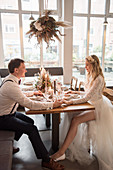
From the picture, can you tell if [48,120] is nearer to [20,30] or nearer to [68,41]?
[68,41]

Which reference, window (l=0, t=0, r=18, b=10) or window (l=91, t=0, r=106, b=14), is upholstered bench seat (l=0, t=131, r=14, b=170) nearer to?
window (l=0, t=0, r=18, b=10)

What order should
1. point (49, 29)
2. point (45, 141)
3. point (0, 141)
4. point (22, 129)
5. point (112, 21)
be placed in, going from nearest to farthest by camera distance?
point (0, 141)
point (22, 129)
point (49, 29)
point (45, 141)
point (112, 21)

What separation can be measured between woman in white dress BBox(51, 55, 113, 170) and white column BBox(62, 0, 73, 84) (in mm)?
2993

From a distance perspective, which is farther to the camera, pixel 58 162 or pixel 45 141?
pixel 45 141

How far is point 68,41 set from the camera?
5.00 m

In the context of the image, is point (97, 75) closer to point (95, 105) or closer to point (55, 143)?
point (95, 105)

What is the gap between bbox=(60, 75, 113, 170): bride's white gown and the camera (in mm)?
1953

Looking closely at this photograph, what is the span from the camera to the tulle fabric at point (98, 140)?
6.38 ft

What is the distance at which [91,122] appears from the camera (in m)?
2.04

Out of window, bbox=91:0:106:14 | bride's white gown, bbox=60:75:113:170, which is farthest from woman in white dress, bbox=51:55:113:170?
window, bbox=91:0:106:14

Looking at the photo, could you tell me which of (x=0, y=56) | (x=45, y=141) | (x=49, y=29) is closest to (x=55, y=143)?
(x=45, y=141)

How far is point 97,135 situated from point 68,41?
368 cm

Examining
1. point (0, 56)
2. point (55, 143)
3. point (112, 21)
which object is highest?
point (112, 21)

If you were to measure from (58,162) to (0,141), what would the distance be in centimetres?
87
